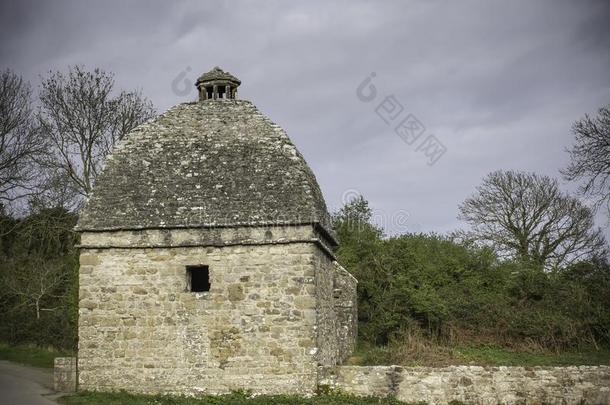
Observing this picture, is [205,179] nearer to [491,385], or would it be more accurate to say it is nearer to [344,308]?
[344,308]

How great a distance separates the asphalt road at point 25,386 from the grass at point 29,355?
956 mm

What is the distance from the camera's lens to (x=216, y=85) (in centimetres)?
1708

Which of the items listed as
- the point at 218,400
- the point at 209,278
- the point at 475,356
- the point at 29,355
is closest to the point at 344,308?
the point at 475,356

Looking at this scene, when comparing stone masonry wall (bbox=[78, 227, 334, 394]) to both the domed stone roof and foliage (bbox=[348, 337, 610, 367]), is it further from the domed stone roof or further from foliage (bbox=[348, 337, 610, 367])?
foliage (bbox=[348, 337, 610, 367])

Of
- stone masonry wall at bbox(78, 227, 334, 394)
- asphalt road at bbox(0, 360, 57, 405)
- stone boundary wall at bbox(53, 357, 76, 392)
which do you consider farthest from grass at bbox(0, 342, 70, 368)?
stone masonry wall at bbox(78, 227, 334, 394)

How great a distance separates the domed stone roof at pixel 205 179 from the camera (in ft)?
46.1

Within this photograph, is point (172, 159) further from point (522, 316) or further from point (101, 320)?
point (522, 316)

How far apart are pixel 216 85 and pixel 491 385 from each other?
34.9 ft

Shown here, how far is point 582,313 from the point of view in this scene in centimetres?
1844

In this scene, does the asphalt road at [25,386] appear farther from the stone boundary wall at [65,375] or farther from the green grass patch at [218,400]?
the green grass patch at [218,400]

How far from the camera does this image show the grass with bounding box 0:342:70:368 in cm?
2009

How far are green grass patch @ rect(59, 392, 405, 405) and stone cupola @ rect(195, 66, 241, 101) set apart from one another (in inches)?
323

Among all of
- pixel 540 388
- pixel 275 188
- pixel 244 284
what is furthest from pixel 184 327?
pixel 540 388

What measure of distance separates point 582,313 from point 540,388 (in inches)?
249
